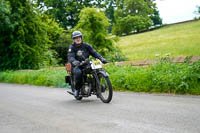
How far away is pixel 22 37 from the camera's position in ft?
65.7

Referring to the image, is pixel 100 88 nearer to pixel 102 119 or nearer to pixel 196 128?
pixel 102 119

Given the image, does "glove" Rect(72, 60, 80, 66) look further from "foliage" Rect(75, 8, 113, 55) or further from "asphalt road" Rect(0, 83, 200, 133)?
"foliage" Rect(75, 8, 113, 55)

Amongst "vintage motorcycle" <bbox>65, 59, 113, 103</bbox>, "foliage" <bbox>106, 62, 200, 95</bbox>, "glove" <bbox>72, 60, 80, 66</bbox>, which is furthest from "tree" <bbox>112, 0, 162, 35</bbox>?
"glove" <bbox>72, 60, 80, 66</bbox>

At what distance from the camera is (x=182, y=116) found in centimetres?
530

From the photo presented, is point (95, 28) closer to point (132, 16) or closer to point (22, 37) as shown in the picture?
point (22, 37)

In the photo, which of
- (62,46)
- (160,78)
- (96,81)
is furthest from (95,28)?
(96,81)

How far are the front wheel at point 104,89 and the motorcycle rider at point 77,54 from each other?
0.55 m

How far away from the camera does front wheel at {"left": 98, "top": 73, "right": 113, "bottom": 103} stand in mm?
7215

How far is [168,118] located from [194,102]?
178cm

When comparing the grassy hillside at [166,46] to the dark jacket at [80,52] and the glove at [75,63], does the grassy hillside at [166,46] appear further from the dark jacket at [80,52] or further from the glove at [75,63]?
the glove at [75,63]

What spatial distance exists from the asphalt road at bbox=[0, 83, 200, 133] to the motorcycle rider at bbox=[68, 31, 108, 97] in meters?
0.79

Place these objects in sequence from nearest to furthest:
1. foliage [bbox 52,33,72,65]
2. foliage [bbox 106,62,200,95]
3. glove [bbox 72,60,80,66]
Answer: glove [bbox 72,60,80,66], foliage [bbox 106,62,200,95], foliage [bbox 52,33,72,65]

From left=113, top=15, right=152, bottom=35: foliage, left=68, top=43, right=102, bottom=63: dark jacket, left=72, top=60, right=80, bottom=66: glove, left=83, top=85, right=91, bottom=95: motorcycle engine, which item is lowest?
left=83, top=85, right=91, bottom=95: motorcycle engine

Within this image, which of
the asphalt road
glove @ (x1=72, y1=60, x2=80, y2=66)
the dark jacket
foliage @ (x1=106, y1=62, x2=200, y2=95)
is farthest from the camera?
foliage @ (x1=106, y1=62, x2=200, y2=95)
